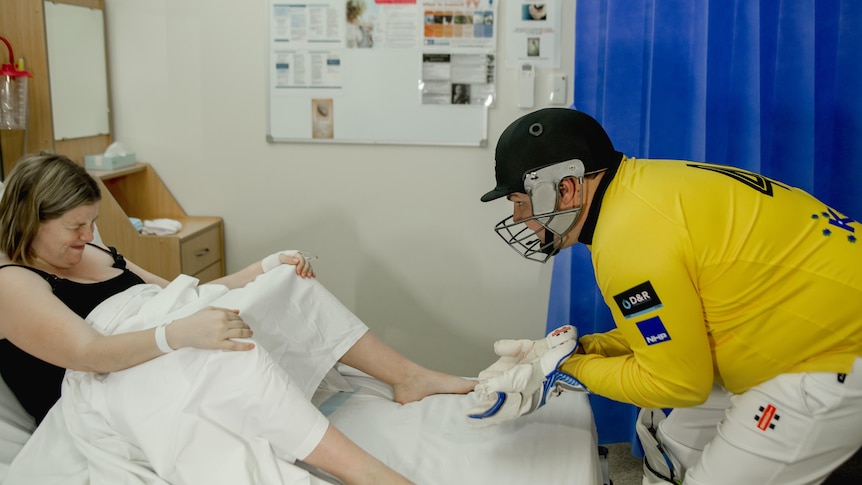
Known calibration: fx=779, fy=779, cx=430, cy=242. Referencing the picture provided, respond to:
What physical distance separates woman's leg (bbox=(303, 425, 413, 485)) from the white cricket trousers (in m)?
0.61

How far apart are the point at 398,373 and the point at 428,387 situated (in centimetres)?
9

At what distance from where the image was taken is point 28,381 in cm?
178

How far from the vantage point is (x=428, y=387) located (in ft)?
6.63

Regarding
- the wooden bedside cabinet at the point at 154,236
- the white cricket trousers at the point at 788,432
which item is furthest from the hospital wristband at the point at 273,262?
the white cricket trousers at the point at 788,432

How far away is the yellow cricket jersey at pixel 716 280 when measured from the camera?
1399mm

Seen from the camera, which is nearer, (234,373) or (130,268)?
(234,373)

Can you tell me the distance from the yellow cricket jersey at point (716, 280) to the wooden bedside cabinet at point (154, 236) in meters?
1.77

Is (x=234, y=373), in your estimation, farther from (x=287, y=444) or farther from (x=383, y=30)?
(x=383, y=30)

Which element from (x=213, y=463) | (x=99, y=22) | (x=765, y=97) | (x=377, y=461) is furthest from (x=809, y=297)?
(x=99, y=22)

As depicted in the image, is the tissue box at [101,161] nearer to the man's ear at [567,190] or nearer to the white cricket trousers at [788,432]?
the man's ear at [567,190]

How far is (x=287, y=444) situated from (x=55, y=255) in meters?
0.74

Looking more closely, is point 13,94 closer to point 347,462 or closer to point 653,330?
point 347,462

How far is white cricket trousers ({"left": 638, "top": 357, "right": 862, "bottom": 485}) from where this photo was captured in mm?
1431

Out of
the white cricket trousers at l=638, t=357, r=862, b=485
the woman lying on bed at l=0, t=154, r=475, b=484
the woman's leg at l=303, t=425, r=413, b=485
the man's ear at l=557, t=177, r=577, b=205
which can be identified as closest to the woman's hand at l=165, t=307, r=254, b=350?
the woman lying on bed at l=0, t=154, r=475, b=484
